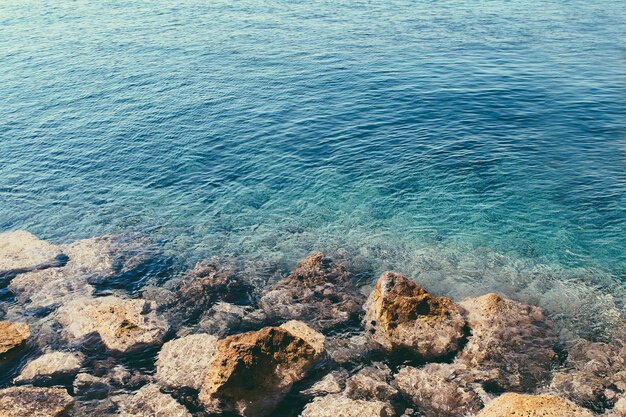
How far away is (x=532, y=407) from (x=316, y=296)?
8.51m

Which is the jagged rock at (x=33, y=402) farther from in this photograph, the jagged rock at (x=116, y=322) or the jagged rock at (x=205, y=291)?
the jagged rock at (x=205, y=291)

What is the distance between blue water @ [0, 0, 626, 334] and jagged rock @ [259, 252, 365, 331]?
6.28ft

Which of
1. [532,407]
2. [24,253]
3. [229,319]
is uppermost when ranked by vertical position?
[532,407]

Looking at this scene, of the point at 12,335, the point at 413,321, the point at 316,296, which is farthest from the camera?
the point at 316,296

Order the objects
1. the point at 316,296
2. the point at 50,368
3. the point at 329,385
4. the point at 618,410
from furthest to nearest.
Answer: the point at 316,296
the point at 50,368
the point at 329,385
the point at 618,410

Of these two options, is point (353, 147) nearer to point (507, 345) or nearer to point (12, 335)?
point (507, 345)

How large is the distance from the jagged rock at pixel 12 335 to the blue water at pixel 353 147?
21.9 ft

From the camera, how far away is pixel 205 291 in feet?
62.5

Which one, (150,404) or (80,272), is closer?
(150,404)

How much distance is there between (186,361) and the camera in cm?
1555

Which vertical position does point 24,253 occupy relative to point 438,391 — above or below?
above

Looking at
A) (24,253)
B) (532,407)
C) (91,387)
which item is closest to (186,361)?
(91,387)

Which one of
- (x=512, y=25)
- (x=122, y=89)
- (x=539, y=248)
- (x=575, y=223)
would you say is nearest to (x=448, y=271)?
(x=539, y=248)

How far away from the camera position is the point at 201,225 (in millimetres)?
24125
